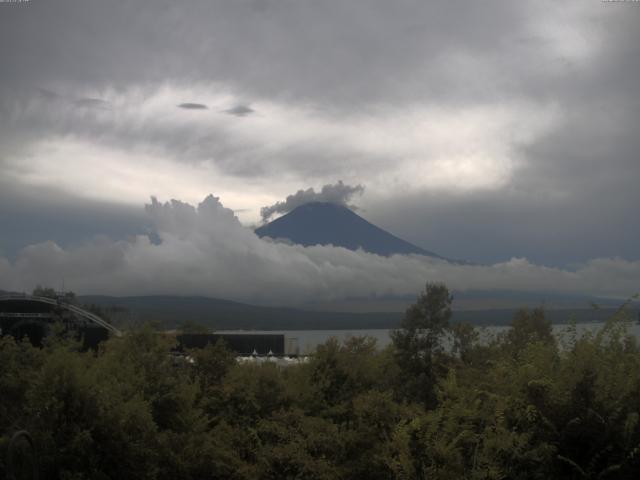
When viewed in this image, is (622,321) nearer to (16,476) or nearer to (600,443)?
(600,443)

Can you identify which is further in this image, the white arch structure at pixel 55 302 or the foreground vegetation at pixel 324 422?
the white arch structure at pixel 55 302

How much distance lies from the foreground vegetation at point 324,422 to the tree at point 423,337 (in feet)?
31.9

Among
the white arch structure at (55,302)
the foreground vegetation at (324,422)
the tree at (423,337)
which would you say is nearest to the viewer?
the foreground vegetation at (324,422)

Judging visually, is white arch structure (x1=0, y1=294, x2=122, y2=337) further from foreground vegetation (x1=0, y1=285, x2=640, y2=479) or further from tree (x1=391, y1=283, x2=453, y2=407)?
foreground vegetation (x1=0, y1=285, x2=640, y2=479)

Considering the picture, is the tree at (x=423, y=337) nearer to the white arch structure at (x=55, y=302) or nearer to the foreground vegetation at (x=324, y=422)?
the foreground vegetation at (x=324, y=422)

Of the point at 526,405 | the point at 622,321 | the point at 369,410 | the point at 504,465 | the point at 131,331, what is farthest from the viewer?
the point at 131,331

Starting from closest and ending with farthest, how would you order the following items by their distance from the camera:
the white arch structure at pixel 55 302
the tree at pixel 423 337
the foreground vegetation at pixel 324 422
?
1. the foreground vegetation at pixel 324 422
2. the tree at pixel 423 337
3. the white arch structure at pixel 55 302

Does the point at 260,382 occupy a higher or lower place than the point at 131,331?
lower

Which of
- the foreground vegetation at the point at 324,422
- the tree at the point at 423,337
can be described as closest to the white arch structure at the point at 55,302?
the tree at the point at 423,337

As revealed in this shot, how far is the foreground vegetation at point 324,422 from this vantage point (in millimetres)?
9766

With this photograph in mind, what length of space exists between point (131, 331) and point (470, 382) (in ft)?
28.4

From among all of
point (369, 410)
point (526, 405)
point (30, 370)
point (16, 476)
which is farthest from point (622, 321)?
point (30, 370)

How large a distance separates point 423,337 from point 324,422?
52.1 ft

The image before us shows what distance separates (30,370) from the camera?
46.7 feet
